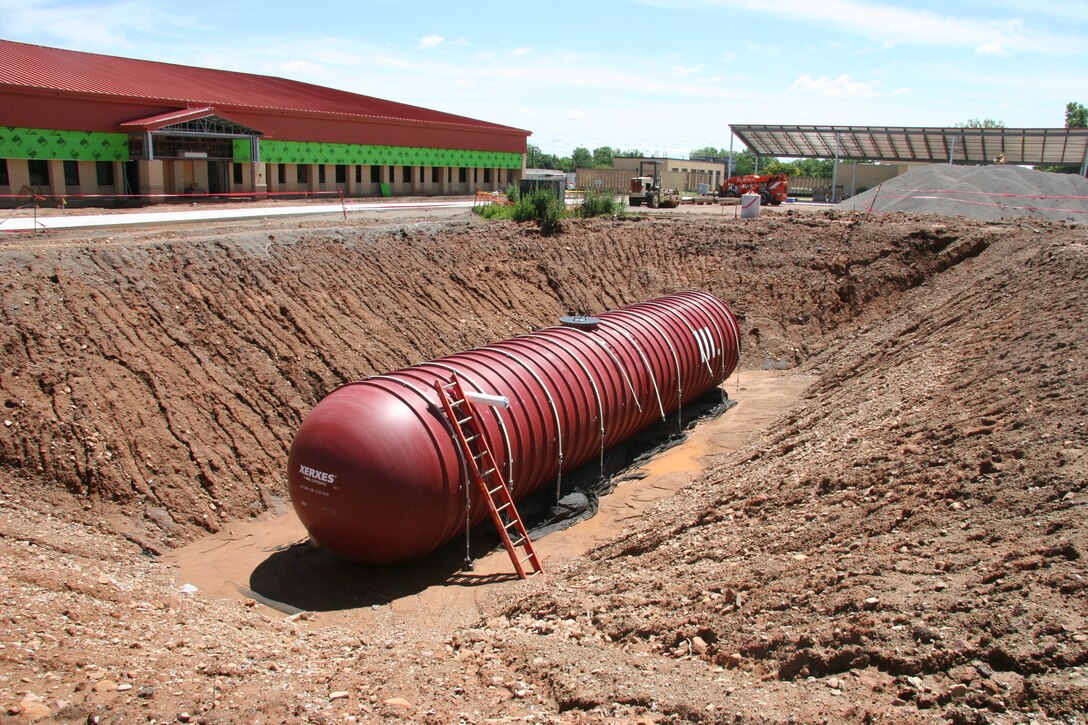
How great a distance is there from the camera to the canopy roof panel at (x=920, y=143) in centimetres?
4519

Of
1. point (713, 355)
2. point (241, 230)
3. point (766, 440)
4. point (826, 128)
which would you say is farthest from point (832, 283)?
point (826, 128)

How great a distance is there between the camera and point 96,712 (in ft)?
18.2

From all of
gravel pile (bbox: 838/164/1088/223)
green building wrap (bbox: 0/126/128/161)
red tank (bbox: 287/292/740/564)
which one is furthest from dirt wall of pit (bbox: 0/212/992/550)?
green building wrap (bbox: 0/126/128/161)

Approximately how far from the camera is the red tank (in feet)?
30.6

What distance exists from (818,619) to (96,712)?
5.19 m

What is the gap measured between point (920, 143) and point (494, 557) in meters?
48.1

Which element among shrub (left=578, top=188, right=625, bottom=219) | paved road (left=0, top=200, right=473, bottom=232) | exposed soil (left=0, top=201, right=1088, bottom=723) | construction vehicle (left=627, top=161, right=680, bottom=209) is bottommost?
exposed soil (left=0, top=201, right=1088, bottom=723)

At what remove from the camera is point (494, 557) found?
35.7 ft

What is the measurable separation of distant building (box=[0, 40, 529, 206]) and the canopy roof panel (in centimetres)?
1808

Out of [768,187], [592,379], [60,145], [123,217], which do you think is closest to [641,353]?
[592,379]

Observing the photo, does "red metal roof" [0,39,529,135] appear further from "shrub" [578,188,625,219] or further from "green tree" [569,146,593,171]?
"green tree" [569,146,593,171]

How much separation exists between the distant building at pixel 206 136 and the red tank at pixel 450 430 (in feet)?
68.5

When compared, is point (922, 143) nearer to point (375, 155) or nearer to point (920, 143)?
point (920, 143)

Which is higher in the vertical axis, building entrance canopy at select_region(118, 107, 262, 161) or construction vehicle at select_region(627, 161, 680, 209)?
building entrance canopy at select_region(118, 107, 262, 161)
